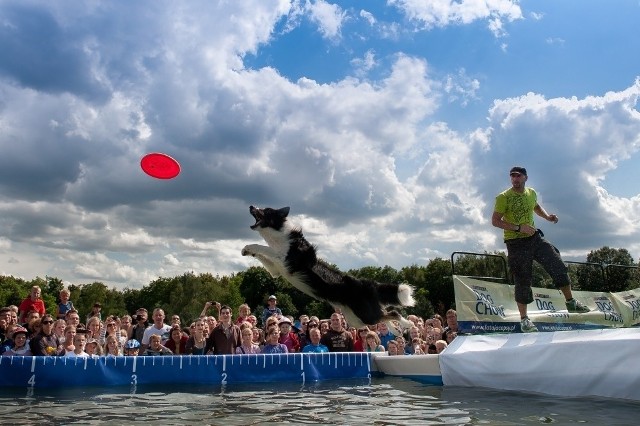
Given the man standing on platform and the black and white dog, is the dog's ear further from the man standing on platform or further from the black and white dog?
the man standing on platform

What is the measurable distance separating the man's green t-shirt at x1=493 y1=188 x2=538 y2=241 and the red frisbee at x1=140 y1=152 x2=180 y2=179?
4.87m

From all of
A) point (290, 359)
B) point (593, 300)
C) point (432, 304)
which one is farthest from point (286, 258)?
point (432, 304)

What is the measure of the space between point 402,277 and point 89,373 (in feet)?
178

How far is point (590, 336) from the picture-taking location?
7297mm

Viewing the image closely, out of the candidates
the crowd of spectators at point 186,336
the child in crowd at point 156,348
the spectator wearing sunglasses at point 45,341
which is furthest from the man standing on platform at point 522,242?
the spectator wearing sunglasses at point 45,341

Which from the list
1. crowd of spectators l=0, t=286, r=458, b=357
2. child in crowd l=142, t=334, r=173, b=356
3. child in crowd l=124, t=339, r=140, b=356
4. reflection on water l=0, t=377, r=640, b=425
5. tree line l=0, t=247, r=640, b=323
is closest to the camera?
reflection on water l=0, t=377, r=640, b=425

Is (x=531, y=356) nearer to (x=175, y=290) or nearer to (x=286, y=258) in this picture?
(x=286, y=258)

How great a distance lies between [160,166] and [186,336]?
3875 millimetres

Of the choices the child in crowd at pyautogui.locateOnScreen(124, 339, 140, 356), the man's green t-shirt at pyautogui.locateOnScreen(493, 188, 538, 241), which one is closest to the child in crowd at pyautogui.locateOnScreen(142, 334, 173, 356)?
the child in crowd at pyautogui.locateOnScreen(124, 339, 140, 356)

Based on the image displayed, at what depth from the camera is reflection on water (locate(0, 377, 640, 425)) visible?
5.83m

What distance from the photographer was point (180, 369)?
9.53 meters

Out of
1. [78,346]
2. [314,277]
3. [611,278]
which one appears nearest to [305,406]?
[314,277]

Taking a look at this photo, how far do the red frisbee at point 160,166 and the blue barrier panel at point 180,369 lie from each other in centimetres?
303

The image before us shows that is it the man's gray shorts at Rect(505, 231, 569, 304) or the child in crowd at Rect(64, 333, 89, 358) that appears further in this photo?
the child in crowd at Rect(64, 333, 89, 358)
